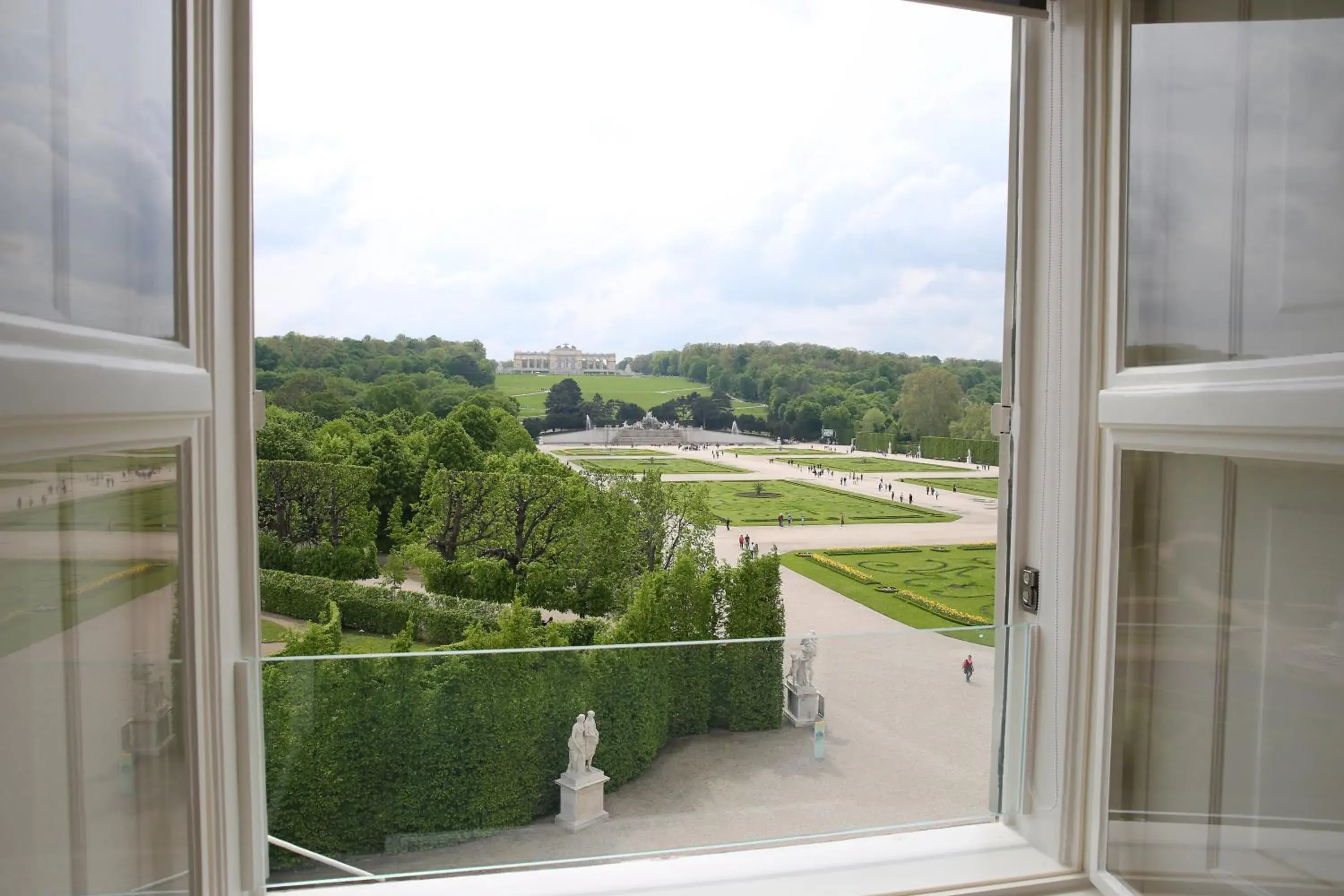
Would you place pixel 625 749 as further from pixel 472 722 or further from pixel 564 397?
pixel 564 397

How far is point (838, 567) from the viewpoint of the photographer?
5.36 feet

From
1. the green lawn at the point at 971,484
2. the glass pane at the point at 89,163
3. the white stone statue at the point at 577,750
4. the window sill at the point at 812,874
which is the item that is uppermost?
the glass pane at the point at 89,163

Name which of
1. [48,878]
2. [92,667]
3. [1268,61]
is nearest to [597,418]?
[92,667]

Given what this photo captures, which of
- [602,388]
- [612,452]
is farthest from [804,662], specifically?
[602,388]

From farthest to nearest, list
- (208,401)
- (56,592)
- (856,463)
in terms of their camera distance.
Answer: (856,463)
(208,401)
(56,592)

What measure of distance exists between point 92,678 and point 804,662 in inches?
42.4

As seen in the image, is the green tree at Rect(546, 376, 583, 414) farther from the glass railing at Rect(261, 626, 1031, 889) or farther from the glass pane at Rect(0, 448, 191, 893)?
the glass pane at Rect(0, 448, 191, 893)

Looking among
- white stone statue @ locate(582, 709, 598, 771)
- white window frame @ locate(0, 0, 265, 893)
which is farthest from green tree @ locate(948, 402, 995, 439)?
white window frame @ locate(0, 0, 265, 893)

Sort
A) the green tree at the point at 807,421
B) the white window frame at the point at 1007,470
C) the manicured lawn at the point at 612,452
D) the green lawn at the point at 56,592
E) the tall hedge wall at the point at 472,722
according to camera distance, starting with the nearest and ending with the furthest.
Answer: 1. the green lawn at the point at 56,592
2. the white window frame at the point at 1007,470
3. the tall hedge wall at the point at 472,722
4. the manicured lawn at the point at 612,452
5. the green tree at the point at 807,421

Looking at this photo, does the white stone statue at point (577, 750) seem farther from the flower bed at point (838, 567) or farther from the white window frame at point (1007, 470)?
the flower bed at point (838, 567)

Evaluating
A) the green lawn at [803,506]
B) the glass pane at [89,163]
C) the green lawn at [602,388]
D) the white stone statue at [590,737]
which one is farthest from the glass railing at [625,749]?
the glass pane at [89,163]

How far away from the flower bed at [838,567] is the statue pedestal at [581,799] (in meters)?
0.55

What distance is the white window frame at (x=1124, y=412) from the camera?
3.63ft

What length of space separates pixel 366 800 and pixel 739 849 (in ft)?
2.16
